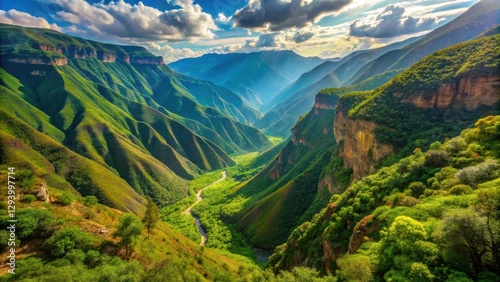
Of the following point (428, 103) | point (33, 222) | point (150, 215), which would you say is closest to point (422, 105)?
point (428, 103)

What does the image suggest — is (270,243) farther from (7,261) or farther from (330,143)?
(7,261)

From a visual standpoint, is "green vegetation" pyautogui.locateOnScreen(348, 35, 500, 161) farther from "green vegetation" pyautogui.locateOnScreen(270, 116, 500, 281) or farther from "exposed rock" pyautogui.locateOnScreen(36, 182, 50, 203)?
"exposed rock" pyautogui.locateOnScreen(36, 182, 50, 203)

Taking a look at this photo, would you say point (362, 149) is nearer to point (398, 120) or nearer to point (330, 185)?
point (398, 120)

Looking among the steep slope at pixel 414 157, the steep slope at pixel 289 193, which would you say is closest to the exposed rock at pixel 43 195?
the steep slope at pixel 414 157

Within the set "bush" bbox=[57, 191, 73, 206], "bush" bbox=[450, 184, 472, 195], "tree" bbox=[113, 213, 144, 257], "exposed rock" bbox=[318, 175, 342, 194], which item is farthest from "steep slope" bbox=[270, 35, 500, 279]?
"bush" bbox=[57, 191, 73, 206]

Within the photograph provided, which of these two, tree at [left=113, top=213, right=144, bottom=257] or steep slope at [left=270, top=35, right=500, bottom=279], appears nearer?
steep slope at [left=270, top=35, right=500, bottom=279]

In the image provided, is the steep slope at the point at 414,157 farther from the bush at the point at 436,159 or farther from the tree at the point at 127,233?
the tree at the point at 127,233

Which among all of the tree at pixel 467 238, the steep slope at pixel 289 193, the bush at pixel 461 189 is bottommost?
the steep slope at pixel 289 193

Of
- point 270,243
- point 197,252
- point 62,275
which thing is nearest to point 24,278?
point 62,275
